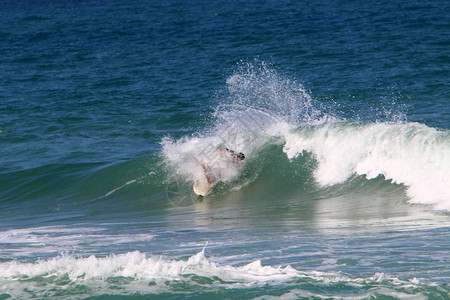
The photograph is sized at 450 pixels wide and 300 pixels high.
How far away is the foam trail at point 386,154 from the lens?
11.9m

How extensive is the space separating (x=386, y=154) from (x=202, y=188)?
11.5 feet

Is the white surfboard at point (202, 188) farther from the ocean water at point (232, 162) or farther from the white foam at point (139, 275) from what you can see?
the white foam at point (139, 275)

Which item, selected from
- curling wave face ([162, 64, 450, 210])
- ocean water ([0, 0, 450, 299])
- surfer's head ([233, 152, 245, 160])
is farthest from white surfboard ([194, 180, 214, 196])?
surfer's head ([233, 152, 245, 160])

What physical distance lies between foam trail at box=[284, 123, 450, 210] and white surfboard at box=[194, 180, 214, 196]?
201cm

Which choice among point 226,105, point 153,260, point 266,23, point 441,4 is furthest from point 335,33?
point 153,260

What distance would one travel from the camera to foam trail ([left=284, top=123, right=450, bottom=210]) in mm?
11945

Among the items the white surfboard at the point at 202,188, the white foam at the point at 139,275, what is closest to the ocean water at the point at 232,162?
the white foam at the point at 139,275

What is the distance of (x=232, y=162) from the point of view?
14.2 m

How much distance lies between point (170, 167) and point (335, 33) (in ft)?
58.3

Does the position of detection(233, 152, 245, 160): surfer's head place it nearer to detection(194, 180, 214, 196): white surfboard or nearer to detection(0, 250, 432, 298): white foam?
detection(194, 180, 214, 196): white surfboard

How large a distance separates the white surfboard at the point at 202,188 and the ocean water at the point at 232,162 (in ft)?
0.42

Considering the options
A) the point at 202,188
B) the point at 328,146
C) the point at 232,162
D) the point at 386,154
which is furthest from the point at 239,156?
the point at 386,154

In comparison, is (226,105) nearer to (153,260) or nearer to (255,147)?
(255,147)

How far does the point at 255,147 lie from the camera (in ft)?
49.3
